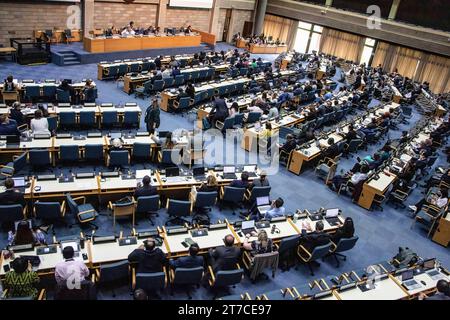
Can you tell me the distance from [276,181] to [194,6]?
20.0 metres

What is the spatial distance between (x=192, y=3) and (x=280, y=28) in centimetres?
947

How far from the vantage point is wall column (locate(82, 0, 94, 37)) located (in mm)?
21875

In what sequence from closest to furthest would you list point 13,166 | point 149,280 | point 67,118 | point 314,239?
point 149,280 < point 314,239 < point 13,166 < point 67,118

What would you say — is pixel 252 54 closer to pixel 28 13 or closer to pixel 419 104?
pixel 419 104

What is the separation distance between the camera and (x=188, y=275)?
7059 millimetres

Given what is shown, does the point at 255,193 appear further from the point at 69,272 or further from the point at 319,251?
the point at 69,272

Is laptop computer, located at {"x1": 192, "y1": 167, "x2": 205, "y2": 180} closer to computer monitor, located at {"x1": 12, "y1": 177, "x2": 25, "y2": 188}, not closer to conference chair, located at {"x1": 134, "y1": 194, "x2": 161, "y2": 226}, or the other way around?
conference chair, located at {"x1": 134, "y1": 194, "x2": 161, "y2": 226}

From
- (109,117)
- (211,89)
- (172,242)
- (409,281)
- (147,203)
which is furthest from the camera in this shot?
(211,89)

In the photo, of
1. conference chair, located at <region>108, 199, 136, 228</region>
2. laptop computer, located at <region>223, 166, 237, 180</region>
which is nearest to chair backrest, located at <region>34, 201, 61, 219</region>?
conference chair, located at <region>108, 199, 136, 228</region>

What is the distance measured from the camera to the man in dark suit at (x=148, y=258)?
685 cm

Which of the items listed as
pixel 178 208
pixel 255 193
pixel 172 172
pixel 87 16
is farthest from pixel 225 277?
pixel 87 16

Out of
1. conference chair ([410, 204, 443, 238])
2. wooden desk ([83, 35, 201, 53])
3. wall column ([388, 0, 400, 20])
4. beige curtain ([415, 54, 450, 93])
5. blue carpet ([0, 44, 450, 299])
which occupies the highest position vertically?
wall column ([388, 0, 400, 20])

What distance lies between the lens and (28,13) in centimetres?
2011

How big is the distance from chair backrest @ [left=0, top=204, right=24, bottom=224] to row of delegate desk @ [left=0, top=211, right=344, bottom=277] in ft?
4.57
